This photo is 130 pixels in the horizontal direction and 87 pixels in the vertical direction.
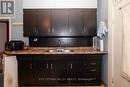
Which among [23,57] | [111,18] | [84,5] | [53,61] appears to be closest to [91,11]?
[84,5]

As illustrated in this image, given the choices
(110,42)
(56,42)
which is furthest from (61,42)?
(110,42)

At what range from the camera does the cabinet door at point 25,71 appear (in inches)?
189

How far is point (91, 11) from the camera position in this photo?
17.9ft

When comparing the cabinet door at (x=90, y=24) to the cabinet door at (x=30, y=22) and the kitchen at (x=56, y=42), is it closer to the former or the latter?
the kitchen at (x=56, y=42)

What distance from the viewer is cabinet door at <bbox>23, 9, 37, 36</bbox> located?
214 inches

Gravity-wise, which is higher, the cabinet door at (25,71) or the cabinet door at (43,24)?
the cabinet door at (43,24)

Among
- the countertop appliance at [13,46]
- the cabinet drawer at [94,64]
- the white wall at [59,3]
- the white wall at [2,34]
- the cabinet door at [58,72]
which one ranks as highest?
the white wall at [59,3]

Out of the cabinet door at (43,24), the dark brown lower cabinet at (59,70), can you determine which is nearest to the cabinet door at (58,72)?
the dark brown lower cabinet at (59,70)

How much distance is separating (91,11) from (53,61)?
173 cm

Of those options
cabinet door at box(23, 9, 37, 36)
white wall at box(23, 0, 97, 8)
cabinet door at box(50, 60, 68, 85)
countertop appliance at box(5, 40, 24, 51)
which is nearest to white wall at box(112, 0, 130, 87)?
cabinet door at box(50, 60, 68, 85)

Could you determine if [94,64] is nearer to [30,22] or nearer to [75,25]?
[75,25]

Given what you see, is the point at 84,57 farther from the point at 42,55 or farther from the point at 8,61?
the point at 8,61

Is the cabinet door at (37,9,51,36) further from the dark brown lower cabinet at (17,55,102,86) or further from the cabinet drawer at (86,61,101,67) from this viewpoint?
the cabinet drawer at (86,61,101,67)

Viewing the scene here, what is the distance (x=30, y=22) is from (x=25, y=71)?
1.36 m
